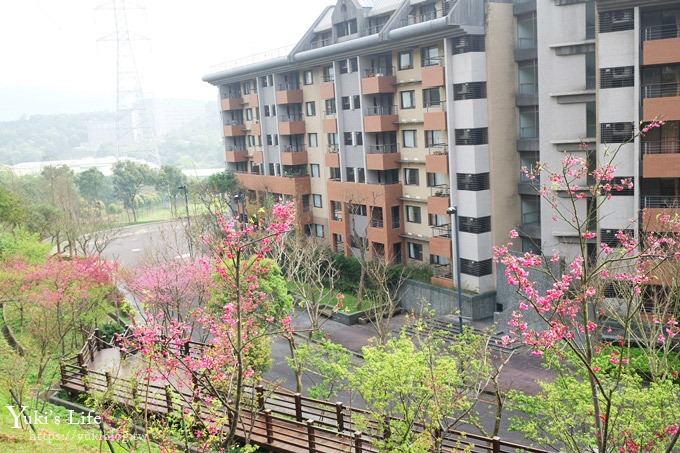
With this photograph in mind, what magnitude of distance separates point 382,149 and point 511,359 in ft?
54.2

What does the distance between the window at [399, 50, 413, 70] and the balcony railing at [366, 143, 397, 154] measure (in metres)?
4.57

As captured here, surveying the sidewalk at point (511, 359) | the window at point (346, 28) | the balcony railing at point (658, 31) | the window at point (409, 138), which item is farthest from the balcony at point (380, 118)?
the balcony railing at point (658, 31)

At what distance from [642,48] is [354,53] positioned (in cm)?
1771

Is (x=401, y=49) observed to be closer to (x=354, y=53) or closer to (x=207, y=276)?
(x=354, y=53)

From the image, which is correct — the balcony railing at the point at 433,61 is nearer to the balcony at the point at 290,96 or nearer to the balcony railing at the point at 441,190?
the balcony railing at the point at 441,190

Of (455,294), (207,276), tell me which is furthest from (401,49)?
(207,276)

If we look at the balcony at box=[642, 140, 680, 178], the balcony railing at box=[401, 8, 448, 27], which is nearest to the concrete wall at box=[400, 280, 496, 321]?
the balcony at box=[642, 140, 680, 178]

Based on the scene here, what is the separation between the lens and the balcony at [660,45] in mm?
26188

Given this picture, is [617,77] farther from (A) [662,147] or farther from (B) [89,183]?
(B) [89,183]

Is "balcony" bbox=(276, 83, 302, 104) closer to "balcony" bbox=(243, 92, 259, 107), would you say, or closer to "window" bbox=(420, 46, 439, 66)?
"balcony" bbox=(243, 92, 259, 107)

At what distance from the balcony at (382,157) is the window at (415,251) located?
476 cm

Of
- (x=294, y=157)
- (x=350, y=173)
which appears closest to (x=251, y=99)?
(x=294, y=157)

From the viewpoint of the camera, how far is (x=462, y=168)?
115 ft

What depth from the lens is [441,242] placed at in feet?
119
